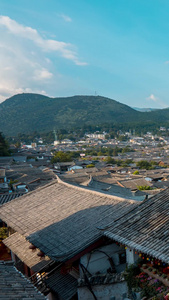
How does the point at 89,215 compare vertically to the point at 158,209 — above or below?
below

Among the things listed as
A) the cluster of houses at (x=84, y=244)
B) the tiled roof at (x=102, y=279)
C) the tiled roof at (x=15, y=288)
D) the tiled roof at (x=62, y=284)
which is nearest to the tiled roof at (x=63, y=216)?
the cluster of houses at (x=84, y=244)

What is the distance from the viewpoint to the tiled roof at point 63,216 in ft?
24.7

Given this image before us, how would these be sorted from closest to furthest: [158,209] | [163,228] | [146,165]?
[163,228] → [158,209] → [146,165]

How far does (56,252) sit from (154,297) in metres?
2.83

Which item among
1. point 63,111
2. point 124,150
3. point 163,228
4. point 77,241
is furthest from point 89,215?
point 63,111

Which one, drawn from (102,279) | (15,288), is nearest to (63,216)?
(102,279)

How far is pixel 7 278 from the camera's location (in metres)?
5.68

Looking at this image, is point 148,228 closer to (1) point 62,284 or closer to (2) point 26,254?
(1) point 62,284

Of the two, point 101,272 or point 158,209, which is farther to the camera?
point 101,272

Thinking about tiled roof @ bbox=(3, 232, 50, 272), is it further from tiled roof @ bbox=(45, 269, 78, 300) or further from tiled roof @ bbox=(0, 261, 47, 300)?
Answer: tiled roof @ bbox=(0, 261, 47, 300)

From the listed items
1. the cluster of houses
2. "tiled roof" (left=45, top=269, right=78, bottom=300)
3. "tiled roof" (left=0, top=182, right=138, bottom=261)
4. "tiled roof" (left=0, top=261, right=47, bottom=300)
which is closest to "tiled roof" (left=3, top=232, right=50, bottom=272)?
the cluster of houses

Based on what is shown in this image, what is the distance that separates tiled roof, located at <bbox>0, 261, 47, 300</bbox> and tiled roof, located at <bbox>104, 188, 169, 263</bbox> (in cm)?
210

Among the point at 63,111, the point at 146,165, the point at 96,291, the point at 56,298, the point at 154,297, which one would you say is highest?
the point at 63,111

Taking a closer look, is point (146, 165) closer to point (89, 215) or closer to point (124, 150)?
point (124, 150)
